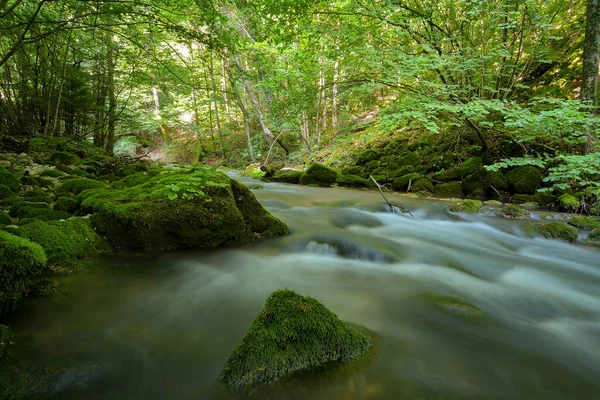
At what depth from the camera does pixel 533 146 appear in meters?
8.31

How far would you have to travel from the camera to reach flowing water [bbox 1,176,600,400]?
1655 mm

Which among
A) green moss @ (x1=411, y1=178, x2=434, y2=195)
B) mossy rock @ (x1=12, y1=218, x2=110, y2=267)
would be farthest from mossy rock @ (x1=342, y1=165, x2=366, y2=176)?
mossy rock @ (x1=12, y1=218, x2=110, y2=267)

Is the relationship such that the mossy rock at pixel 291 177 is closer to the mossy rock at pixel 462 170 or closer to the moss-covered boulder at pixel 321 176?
the moss-covered boulder at pixel 321 176

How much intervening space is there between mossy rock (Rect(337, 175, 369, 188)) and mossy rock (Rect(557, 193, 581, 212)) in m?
5.32

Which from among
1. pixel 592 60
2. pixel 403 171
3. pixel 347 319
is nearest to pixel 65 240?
pixel 347 319

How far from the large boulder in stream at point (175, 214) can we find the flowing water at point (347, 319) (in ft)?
0.73

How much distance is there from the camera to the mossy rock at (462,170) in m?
8.65

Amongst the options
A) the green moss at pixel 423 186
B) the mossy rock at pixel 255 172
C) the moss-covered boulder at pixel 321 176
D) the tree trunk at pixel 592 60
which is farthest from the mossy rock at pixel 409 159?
the mossy rock at pixel 255 172

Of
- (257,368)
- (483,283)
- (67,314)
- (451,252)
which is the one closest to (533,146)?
(451,252)

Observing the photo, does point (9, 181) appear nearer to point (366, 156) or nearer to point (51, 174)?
point (51, 174)

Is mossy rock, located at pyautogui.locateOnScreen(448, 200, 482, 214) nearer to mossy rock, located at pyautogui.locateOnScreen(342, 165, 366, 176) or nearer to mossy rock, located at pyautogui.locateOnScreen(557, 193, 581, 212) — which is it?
mossy rock, located at pyautogui.locateOnScreen(557, 193, 581, 212)

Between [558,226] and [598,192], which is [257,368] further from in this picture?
[598,192]

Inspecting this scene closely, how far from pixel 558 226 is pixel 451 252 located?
238 centimetres

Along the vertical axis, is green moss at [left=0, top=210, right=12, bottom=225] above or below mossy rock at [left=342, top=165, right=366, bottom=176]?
below
